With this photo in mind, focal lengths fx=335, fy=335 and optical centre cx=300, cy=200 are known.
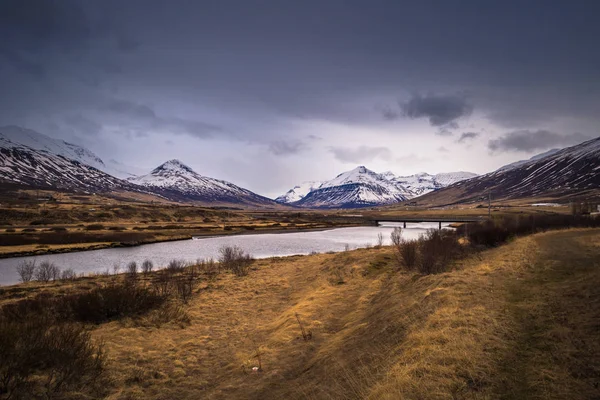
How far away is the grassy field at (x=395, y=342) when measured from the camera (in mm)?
7945

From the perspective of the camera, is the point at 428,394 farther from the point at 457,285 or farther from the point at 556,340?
the point at 457,285

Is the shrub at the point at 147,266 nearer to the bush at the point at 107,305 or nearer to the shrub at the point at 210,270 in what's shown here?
the shrub at the point at 210,270

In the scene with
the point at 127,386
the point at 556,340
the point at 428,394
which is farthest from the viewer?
the point at 127,386

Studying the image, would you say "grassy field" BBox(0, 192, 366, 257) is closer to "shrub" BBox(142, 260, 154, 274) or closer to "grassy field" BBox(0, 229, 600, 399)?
"shrub" BBox(142, 260, 154, 274)

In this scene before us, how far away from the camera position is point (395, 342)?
11.1m

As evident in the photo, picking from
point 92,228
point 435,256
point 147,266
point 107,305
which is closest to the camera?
point 107,305

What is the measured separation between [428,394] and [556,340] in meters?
4.34

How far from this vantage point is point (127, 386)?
11.8m

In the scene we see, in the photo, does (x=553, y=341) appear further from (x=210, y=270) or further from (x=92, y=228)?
(x=92, y=228)

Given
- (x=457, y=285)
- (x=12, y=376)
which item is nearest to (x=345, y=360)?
(x=457, y=285)

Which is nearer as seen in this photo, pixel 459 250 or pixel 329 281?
pixel 329 281

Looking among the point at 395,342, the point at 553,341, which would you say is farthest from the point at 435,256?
the point at 553,341

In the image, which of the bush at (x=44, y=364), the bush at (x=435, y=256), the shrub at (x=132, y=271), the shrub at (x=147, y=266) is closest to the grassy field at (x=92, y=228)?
the shrub at (x=147, y=266)

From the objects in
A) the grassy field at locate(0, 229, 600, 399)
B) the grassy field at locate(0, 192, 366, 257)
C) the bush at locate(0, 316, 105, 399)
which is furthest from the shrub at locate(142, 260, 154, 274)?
the grassy field at locate(0, 192, 366, 257)
